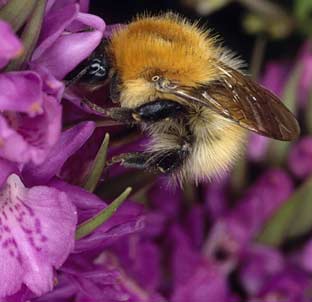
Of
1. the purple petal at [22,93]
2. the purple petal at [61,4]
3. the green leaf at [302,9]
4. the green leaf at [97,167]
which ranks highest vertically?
the purple petal at [61,4]

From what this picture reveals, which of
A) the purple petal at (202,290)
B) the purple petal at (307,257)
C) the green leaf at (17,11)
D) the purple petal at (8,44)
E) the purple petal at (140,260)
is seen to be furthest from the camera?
the purple petal at (307,257)

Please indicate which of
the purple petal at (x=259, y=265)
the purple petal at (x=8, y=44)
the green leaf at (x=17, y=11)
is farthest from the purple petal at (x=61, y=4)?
the purple petal at (x=259, y=265)

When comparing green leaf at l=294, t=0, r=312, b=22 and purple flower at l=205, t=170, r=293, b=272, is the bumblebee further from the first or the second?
green leaf at l=294, t=0, r=312, b=22

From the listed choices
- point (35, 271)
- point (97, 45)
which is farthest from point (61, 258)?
point (97, 45)

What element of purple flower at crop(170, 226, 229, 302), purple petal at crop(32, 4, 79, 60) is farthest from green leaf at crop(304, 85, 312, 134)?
purple petal at crop(32, 4, 79, 60)

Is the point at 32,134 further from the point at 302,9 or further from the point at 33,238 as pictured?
the point at 302,9

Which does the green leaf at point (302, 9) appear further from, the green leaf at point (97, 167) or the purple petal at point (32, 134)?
the purple petal at point (32, 134)
